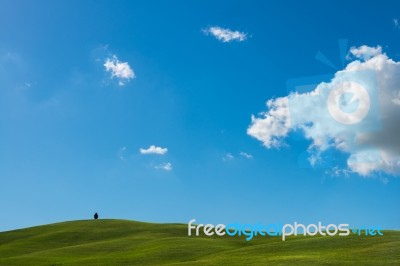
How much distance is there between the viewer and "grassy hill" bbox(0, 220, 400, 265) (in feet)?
134

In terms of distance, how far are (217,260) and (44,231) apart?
44.9m

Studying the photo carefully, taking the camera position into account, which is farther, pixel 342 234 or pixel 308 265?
pixel 342 234

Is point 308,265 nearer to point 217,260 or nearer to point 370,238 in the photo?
point 217,260

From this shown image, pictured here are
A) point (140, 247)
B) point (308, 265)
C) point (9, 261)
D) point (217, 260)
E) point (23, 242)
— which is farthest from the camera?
point (23, 242)

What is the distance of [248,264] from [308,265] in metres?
4.70

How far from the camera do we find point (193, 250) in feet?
166

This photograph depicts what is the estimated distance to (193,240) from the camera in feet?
186

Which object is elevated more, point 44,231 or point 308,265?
point 44,231

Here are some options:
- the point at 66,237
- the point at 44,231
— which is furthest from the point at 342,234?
the point at 44,231

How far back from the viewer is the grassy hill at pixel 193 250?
134 ft

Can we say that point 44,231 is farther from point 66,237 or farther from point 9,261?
point 9,261

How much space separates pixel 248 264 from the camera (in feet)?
130

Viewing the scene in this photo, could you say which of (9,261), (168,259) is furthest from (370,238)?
(9,261)

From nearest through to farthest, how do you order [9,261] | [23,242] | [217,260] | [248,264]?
1. [248,264]
2. [217,260]
3. [9,261]
4. [23,242]
